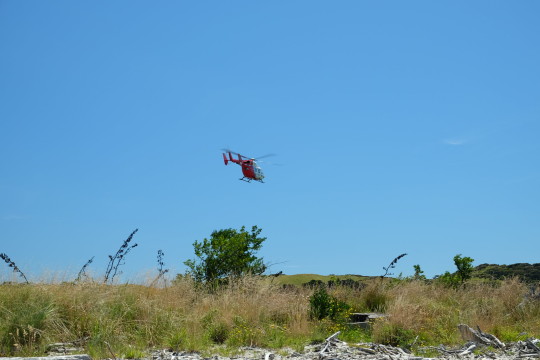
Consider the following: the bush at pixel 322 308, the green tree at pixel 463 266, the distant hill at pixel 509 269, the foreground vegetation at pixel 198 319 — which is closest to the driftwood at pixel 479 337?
the foreground vegetation at pixel 198 319

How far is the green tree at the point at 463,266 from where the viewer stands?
22.2 meters

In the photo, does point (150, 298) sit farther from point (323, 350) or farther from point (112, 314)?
point (323, 350)

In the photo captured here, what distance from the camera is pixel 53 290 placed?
10.5 metres

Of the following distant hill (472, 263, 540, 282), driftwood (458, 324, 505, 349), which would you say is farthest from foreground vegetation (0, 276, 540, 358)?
distant hill (472, 263, 540, 282)

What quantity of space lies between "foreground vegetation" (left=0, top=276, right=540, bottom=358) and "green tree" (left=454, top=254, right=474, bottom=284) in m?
8.39

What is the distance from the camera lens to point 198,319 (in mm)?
10648

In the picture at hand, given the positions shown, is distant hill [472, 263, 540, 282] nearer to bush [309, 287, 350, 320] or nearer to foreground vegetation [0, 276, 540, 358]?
foreground vegetation [0, 276, 540, 358]

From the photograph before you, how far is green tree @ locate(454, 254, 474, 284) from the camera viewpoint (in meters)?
22.2

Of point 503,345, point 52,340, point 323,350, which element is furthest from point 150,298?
point 503,345

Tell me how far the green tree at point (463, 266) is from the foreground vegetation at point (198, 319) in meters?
8.39

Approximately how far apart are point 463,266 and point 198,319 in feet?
48.3

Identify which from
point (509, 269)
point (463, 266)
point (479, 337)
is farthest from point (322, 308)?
point (509, 269)

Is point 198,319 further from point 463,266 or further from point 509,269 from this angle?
point 509,269

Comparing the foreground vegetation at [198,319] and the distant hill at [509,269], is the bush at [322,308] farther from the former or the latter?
the distant hill at [509,269]
